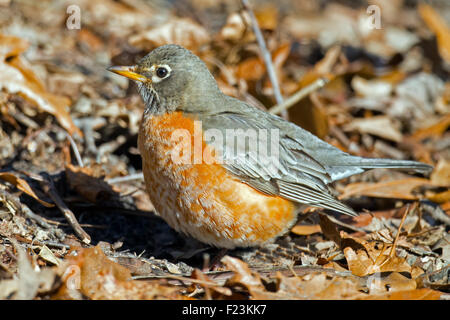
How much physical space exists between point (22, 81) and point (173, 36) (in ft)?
7.96

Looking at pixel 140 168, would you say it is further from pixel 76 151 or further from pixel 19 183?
pixel 19 183

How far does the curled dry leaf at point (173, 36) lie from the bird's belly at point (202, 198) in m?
2.56

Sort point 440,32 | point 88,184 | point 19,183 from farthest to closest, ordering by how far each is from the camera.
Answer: point 440,32
point 88,184
point 19,183

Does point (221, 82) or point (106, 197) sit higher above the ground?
point (221, 82)

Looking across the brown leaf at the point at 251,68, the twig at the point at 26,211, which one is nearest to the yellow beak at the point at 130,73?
the twig at the point at 26,211

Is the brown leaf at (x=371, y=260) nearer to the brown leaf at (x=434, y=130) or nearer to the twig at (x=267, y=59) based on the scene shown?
the twig at (x=267, y=59)

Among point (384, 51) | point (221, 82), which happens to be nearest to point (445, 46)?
point (384, 51)

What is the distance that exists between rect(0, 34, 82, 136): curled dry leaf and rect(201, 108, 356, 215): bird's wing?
1978mm

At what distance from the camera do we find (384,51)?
10.4 metres

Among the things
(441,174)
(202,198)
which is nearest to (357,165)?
(441,174)

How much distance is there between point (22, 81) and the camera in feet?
20.0

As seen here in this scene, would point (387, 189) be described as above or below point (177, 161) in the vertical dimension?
below

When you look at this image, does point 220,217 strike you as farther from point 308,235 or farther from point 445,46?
point 445,46
